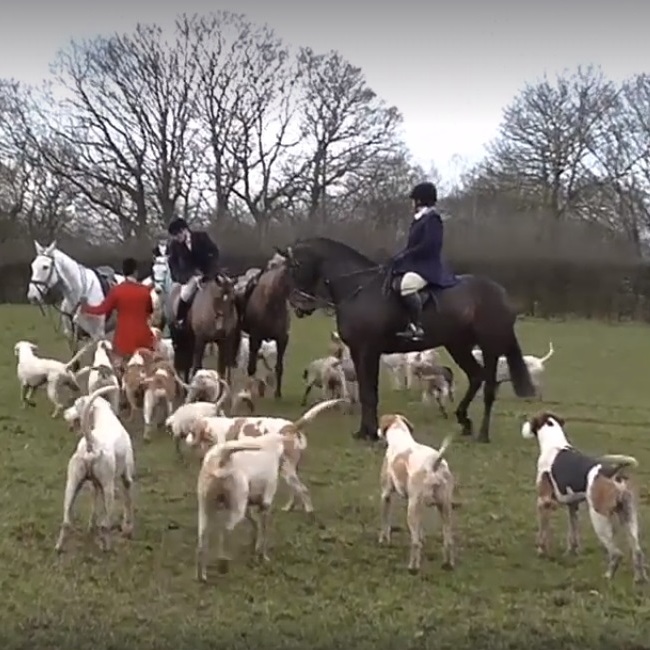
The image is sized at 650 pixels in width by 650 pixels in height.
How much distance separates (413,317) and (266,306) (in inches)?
129

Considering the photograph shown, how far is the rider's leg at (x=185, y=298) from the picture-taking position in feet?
45.0

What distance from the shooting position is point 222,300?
13281mm

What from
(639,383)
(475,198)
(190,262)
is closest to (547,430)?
(190,262)

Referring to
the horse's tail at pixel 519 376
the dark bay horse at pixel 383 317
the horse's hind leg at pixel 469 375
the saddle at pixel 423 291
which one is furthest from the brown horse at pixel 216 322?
the horse's tail at pixel 519 376

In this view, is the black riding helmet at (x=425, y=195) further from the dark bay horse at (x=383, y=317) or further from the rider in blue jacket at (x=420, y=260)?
the dark bay horse at (x=383, y=317)

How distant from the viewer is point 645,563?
22.1 feet

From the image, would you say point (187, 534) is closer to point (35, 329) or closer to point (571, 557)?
point (571, 557)

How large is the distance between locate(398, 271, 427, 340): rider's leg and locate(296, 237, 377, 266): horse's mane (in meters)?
0.65

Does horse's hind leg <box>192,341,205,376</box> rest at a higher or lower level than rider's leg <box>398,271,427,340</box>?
lower

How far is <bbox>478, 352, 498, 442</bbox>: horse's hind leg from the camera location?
12.1 meters

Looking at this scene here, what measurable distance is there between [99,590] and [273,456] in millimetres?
1216

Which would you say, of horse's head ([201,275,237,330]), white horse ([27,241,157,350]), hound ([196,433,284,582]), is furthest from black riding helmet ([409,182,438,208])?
hound ([196,433,284,582])

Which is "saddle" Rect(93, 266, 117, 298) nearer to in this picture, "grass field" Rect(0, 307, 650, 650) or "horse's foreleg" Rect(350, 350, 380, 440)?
"horse's foreleg" Rect(350, 350, 380, 440)

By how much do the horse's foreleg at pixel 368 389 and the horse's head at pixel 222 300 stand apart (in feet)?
→ 6.14
